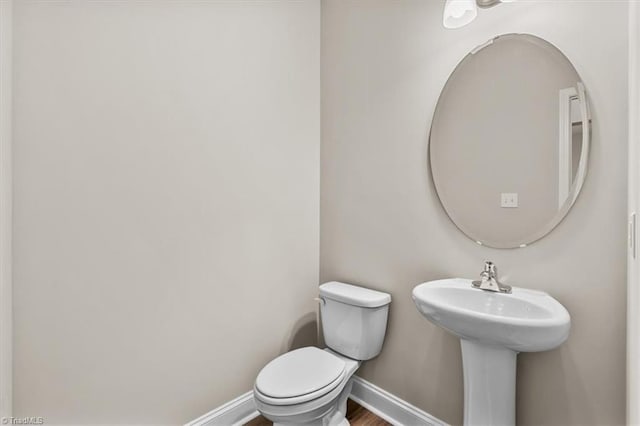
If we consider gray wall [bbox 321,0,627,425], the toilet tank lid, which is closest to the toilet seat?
the toilet tank lid

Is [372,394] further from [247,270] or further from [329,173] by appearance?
[329,173]

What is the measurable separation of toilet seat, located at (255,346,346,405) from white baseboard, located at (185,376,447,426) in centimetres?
38

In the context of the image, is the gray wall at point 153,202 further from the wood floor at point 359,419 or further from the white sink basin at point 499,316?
the white sink basin at point 499,316

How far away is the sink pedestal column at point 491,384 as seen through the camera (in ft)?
3.94

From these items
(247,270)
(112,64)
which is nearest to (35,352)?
(247,270)

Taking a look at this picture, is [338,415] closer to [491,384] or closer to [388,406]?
[388,406]

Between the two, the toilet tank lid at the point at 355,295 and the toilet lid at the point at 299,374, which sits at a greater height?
the toilet tank lid at the point at 355,295

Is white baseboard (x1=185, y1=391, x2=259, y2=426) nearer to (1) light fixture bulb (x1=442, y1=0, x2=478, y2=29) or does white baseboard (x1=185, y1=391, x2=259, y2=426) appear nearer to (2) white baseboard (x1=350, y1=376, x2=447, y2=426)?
(2) white baseboard (x1=350, y1=376, x2=447, y2=426)

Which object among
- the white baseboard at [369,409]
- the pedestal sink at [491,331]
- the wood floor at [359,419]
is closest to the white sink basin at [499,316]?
the pedestal sink at [491,331]

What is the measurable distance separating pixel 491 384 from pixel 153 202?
1554mm

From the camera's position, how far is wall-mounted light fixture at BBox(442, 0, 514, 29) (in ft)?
4.50

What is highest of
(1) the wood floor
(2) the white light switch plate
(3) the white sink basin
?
(2) the white light switch plate

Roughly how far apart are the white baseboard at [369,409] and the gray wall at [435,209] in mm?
49

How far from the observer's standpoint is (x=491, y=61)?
1.36 metres
